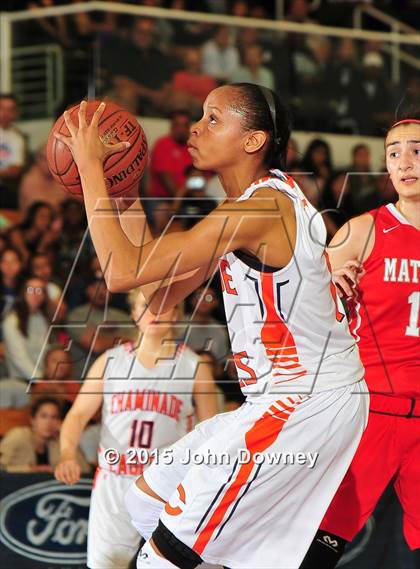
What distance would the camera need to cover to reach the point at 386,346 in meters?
4.29

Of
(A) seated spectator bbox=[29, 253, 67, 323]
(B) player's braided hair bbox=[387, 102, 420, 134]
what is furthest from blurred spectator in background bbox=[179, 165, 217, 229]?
(B) player's braided hair bbox=[387, 102, 420, 134]

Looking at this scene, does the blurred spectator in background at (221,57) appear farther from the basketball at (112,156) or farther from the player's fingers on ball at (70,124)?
the player's fingers on ball at (70,124)

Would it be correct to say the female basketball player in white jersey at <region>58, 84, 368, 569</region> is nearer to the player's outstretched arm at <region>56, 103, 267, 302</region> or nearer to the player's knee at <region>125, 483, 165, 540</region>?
the player's outstretched arm at <region>56, 103, 267, 302</region>

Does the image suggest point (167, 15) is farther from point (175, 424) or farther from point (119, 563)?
point (119, 563)

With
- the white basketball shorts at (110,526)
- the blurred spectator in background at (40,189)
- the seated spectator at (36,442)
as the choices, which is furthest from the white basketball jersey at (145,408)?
the blurred spectator in background at (40,189)

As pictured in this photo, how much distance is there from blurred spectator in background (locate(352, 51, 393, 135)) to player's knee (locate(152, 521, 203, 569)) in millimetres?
7440

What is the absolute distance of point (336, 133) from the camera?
10.3 m

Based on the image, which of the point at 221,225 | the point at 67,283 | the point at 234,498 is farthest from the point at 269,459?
the point at 67,283

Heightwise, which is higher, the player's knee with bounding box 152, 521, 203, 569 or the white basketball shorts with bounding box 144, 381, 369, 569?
the white basketball shorts with bounding box 144, 381, 369, 569

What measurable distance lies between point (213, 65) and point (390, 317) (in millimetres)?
6071

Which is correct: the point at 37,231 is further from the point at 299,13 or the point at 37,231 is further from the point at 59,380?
the point at 299,13

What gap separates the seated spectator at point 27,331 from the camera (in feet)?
24.5

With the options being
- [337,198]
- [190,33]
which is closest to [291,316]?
[337,198]

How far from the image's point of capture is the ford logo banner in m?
5.10
